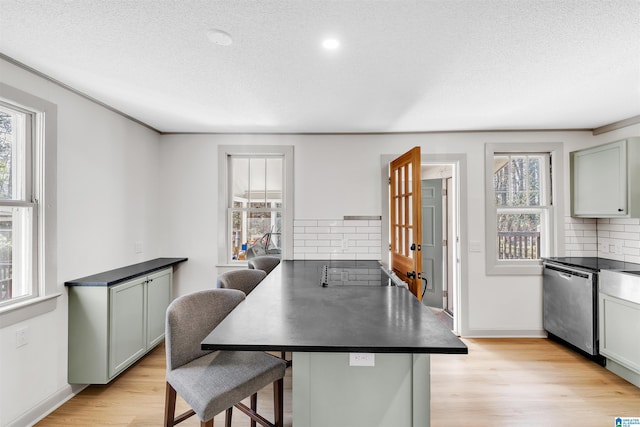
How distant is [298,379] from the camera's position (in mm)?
1359

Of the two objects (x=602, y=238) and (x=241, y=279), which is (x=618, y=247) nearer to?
(x=602, y=238)

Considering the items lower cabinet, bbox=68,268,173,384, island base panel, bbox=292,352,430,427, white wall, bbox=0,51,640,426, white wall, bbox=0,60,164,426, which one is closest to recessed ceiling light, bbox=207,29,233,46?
white wall, bbox=0,60,164,426

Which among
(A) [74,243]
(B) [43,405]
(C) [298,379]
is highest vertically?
(A) [74,243]

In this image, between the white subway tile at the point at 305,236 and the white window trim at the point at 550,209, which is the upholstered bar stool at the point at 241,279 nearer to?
the white subway tile at the point at 305,236

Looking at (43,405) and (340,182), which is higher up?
(340,182)

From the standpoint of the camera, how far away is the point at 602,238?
353 cm

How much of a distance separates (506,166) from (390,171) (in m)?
1.47

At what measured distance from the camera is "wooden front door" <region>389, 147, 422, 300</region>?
9.14 ft

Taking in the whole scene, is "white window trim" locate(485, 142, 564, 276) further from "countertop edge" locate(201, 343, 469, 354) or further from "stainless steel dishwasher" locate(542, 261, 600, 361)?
"countertop edge" locate(201, 343, 469, 354)

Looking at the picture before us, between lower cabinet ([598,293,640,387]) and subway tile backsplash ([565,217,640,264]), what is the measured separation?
0.81 m

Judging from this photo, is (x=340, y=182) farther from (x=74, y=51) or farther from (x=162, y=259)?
(x=74, y=51)

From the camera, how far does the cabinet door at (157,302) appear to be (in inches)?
118

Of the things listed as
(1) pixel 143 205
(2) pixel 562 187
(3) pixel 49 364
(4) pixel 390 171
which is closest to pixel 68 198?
(1) pixel 143 205

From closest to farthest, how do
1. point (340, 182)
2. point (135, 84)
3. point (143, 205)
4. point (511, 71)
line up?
point (511, 71)
point (135, 84)
point (143, 205)
point (340, 182)
